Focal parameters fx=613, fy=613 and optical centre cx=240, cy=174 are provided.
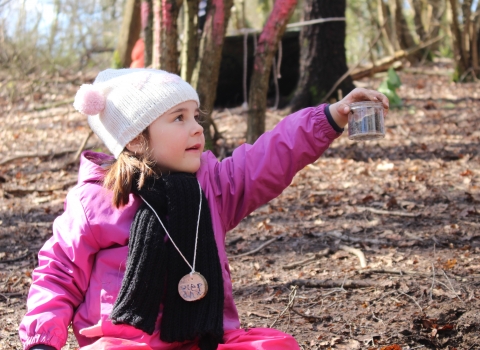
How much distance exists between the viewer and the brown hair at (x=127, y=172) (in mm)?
2344

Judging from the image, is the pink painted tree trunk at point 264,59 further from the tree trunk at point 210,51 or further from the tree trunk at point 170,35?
the tree trunk at point 170,35

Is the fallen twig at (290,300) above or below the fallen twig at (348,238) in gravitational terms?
below

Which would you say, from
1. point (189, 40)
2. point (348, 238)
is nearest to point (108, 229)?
point (348, 238)

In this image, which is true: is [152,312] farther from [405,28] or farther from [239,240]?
[405,28]

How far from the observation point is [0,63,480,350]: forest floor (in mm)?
Answer: 3109

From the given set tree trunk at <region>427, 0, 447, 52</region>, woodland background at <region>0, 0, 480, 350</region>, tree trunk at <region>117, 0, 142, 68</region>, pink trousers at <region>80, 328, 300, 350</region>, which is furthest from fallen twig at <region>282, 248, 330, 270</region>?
tree trunk at <region>427, 0, 447, 52</region>

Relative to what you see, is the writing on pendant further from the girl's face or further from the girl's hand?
the girl's hand

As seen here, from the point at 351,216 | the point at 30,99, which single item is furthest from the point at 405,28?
the point at 351,216

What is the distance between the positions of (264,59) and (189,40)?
2.37ft

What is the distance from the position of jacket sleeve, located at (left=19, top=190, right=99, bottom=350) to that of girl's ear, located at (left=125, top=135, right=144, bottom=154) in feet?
0.96

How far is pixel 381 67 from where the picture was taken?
9.40 m

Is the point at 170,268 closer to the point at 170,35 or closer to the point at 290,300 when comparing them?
the point at 290,300

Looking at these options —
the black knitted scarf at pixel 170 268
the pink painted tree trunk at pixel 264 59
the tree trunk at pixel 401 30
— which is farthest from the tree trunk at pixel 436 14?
the black knitted scarf at pixel 170 268

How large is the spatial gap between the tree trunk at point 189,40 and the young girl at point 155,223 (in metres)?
2.70
